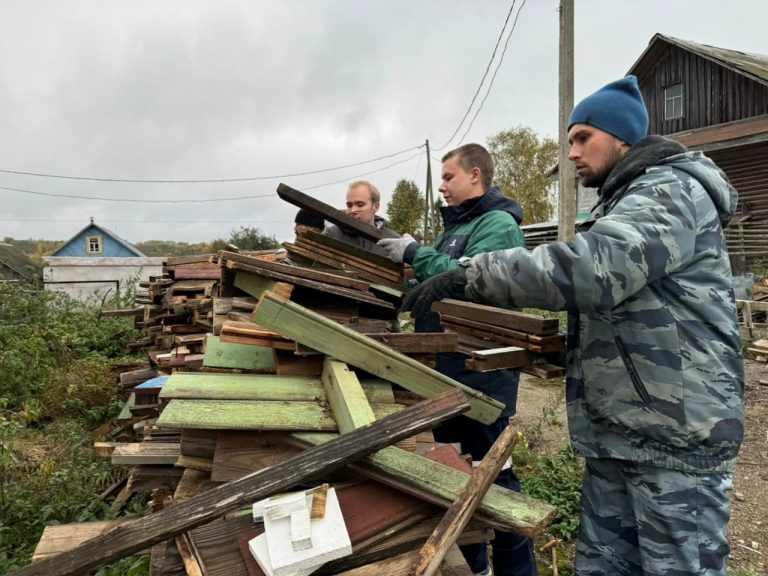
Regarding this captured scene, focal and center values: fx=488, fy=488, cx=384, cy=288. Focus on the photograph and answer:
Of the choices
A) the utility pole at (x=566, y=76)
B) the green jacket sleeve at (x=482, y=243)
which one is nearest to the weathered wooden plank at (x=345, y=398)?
the green jacket sleeve at (x=482, y=243)

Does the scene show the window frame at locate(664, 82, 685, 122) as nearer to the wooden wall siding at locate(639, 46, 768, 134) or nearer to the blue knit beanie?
the wooden wall siding at locate(639, 46, 768, 134)

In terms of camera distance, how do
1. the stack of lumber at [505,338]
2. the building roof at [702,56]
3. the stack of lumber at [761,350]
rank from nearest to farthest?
the stack of lumber at [505,338] → the stack of lumber at [761,350] → the building roof at [702,56]

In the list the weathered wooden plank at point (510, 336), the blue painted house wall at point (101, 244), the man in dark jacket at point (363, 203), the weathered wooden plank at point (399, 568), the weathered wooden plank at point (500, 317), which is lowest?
the weathered wooden plank at point (399, 568)

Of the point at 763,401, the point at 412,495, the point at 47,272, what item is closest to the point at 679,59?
the point at 763,401

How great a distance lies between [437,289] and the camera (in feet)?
6.40

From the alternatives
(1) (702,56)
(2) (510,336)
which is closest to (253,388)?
(2) (510,336)

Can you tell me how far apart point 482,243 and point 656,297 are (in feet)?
3.43

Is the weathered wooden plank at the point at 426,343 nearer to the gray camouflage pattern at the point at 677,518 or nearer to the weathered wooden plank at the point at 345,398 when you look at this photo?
the weathered wooden plank at the point at 345,398

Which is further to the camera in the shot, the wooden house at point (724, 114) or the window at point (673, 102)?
the window at point (673, 102)

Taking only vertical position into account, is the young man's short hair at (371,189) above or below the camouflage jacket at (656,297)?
above

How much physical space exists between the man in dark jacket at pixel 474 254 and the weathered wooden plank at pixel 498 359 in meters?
0.49

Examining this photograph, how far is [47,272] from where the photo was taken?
18.4m

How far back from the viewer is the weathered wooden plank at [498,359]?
6.13ft

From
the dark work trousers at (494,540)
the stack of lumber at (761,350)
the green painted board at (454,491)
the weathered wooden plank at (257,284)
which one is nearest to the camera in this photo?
the green painted board at (454,491)
